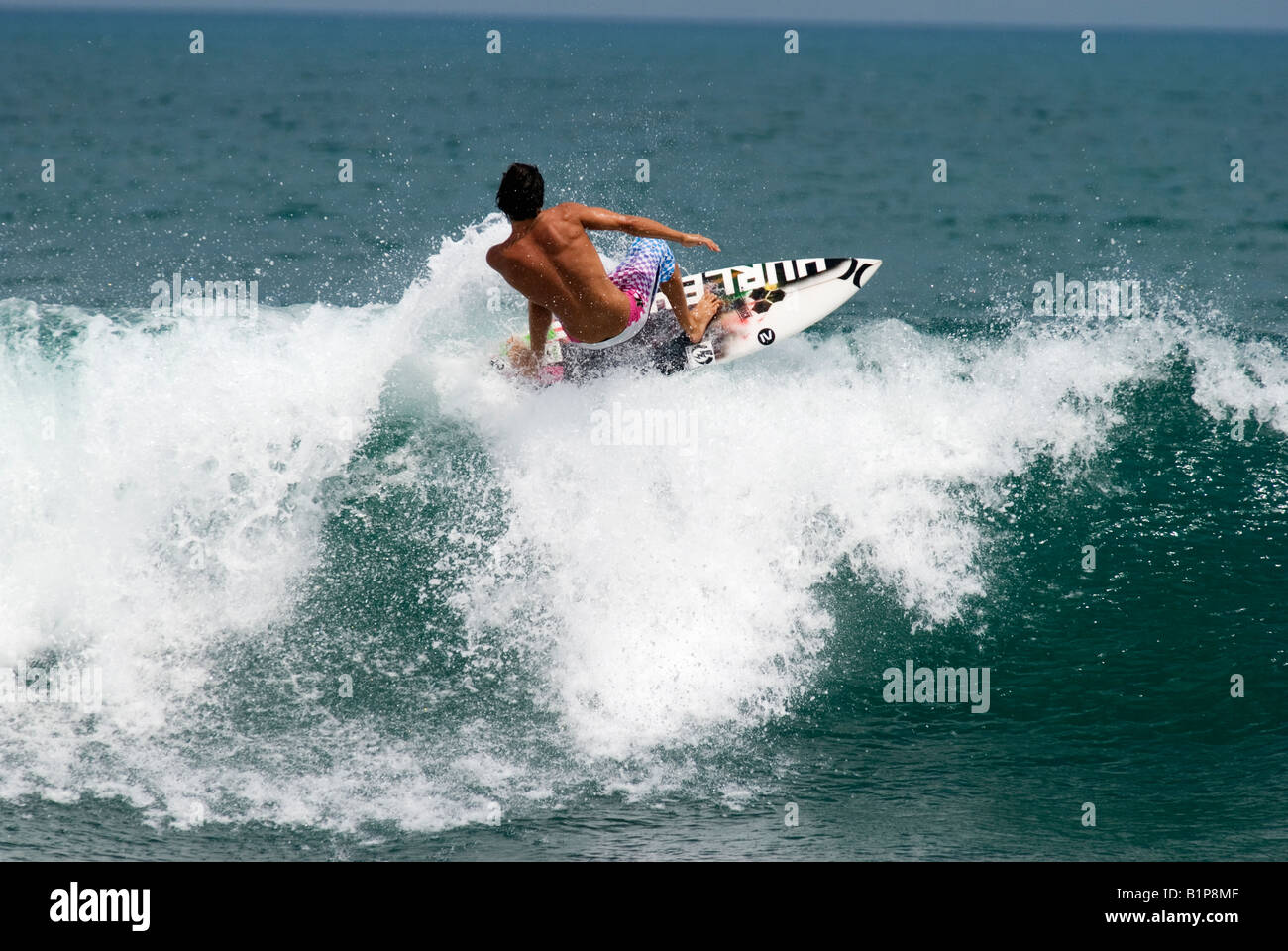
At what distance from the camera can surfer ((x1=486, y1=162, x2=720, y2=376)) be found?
7.45 meters

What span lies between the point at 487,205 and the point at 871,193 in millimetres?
7781

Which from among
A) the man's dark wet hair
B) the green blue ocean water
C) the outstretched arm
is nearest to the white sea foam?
the green blue ocean water

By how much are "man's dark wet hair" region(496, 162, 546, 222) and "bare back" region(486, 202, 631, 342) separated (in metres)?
0.12

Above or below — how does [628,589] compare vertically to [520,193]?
below

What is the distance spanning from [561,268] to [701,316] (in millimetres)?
2046

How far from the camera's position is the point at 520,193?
725 centimetres

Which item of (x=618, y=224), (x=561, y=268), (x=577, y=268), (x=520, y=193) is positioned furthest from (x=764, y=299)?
(x=520, y=193)

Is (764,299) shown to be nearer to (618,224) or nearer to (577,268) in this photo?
(618,224)

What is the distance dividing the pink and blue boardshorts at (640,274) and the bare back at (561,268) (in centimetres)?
48

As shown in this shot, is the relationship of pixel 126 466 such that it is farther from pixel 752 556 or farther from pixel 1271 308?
pixel 1271 308

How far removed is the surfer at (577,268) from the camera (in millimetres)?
7453

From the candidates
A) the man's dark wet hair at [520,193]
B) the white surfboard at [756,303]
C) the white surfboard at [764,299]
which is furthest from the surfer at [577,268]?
the white surfboard at [764,299]

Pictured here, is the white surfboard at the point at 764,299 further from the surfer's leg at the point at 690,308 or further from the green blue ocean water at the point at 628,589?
the green blue ocean water at the point at 628,589

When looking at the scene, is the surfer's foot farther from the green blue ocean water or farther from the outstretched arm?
the outstretched arm
